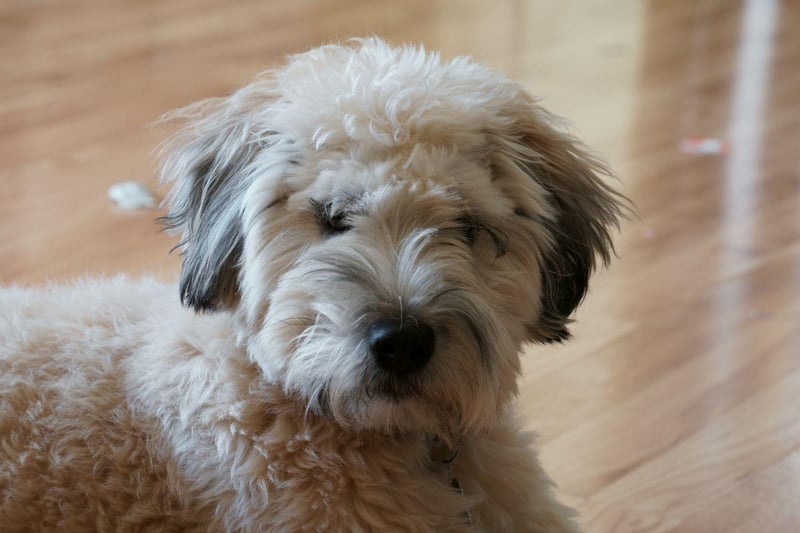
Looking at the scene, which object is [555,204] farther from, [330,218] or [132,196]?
[132,196]

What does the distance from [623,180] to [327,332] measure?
6.76 feet

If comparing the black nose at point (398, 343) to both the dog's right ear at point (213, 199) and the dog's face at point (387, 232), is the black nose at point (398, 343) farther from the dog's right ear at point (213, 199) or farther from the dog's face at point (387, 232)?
the dog's right ear at point (213, 199)

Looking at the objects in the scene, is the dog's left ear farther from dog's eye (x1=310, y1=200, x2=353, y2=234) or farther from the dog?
dog's eye (x1=310, y1=200, x2=353, y2=234)

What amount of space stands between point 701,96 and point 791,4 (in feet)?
5.45

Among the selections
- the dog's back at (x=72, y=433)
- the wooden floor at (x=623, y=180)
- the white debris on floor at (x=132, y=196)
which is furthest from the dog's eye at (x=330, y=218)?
the white debris on floor at (x=132, y=196)

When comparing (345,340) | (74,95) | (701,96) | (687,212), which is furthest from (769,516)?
(74,95)

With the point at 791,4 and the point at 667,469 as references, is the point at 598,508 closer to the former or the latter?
the point at 667,469

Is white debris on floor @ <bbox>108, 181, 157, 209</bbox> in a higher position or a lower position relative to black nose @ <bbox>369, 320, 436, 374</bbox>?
lower

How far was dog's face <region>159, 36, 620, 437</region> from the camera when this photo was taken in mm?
1250

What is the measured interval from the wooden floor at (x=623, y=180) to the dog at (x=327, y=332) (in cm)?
56

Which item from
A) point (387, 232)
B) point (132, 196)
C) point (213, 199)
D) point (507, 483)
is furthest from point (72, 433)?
point (132, 196)

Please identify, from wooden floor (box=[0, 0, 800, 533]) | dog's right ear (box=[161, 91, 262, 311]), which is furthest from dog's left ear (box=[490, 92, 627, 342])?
wooden floor (box=[0, 0, 800, 533])

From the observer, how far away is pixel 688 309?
247cm

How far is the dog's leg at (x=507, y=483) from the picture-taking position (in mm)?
1459
